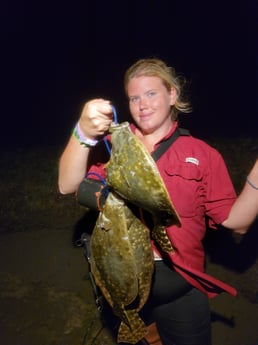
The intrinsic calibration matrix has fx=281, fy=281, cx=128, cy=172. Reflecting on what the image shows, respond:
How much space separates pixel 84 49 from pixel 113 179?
1389 centimetres

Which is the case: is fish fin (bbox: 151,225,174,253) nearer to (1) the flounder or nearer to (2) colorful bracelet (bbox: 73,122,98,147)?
(1) the flounder

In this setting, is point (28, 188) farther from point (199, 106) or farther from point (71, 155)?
point (199, 106)

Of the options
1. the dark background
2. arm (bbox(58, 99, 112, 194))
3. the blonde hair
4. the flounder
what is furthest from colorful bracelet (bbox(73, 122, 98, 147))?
the dark background

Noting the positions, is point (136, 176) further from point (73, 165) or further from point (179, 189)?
point (179, 189)

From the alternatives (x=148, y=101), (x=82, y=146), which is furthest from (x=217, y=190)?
(x=82, y=146)

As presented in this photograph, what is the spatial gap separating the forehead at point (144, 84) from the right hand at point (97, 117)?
539 mm

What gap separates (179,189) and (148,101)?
26.1 inches

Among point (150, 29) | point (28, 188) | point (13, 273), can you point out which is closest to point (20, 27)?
point (150, 29)

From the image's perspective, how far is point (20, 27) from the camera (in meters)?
18.0

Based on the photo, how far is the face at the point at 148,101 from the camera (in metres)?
1.96

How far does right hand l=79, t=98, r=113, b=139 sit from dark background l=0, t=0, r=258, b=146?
5.30 meters

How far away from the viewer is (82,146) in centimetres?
167

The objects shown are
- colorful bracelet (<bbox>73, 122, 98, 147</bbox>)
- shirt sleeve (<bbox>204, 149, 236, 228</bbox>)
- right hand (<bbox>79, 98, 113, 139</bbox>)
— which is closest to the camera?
right hand (<bbox>79, 98, 113, 139</bbox>)

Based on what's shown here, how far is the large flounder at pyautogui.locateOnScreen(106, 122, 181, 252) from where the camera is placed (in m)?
1.24
